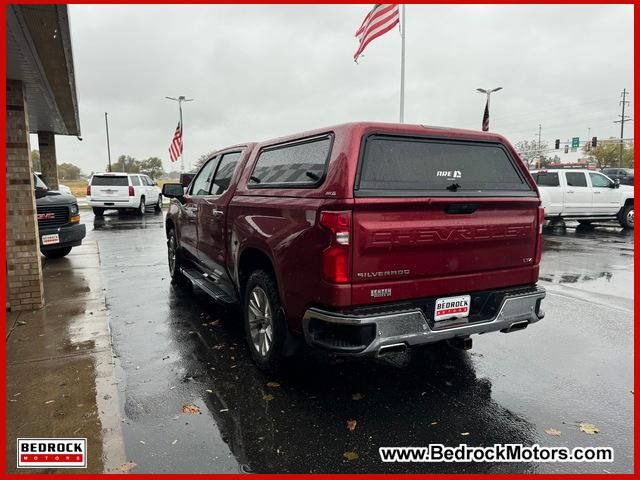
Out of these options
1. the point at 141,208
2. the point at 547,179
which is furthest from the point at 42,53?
the point at 141,208

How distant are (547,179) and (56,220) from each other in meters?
13.9

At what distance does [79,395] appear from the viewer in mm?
3533

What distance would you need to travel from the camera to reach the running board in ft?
15.6

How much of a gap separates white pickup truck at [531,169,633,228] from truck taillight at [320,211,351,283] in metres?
13.3

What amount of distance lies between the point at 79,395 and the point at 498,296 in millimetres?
3296

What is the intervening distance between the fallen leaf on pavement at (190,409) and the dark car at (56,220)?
5872 millimetres

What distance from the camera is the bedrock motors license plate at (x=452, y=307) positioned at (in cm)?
334

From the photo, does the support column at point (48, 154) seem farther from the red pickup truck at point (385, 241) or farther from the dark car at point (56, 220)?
the red pickup truck at point (385, 241)

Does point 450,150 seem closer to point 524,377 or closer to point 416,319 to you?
point 416,319

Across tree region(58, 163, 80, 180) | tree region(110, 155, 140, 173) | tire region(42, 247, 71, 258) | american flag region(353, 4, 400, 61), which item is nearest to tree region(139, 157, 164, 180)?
tree region(110, 155, 140, 173)

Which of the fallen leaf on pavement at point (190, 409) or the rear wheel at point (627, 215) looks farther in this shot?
the rear wheel at point (627, 215)

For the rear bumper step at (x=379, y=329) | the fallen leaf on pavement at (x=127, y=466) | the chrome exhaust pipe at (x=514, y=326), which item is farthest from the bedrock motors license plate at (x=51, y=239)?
the chrome exhaust pipe at (x=514, y=326)

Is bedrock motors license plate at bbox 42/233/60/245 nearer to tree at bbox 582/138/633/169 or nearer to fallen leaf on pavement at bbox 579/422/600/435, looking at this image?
fallen leaf on pavement at bbox 579/422/600/435

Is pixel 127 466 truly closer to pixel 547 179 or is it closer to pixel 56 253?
pixel 56 253
